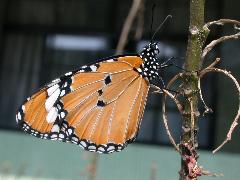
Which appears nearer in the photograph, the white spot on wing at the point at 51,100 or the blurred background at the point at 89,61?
the white spot on wing at the point at 51,100

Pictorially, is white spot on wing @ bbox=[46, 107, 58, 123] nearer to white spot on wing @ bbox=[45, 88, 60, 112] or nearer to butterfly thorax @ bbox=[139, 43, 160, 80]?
white spot on wing @ bbox=[45, 88, 60, 112]

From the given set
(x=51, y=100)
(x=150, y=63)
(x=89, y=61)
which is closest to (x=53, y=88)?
(x=51, y=100)

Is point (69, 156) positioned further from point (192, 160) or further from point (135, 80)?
point (192, 160)

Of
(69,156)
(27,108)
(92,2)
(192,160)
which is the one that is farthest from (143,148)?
(192,160)

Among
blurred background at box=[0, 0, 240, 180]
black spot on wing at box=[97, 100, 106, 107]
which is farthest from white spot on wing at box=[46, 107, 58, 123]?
blurred background at box=[0, 0, 240, 180]

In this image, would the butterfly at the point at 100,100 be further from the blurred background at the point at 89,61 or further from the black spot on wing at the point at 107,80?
the blurred background at the point at 89,61

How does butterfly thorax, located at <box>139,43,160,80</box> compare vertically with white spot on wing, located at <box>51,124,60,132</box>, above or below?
above

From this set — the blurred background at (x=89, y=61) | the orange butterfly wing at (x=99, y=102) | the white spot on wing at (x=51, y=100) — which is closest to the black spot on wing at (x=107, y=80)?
the orange butterfly wing at (x=99, y=102)
